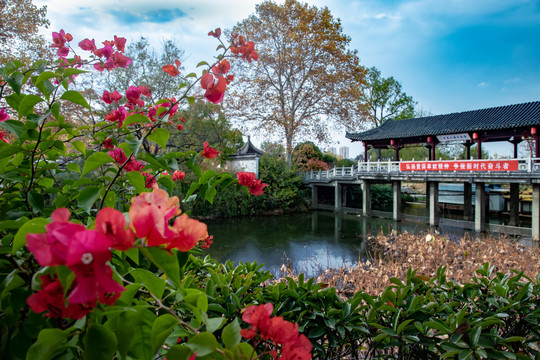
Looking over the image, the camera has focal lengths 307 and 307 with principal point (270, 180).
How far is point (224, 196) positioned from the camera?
12344 millimetres

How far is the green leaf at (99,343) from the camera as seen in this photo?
1.24 feet

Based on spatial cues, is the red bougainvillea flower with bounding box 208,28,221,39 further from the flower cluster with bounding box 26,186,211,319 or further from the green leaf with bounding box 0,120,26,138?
the flower cluster with bounding box 26,186,211,319

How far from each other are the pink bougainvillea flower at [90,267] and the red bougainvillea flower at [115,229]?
13 millimetres

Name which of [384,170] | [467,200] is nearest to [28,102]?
[384,170]

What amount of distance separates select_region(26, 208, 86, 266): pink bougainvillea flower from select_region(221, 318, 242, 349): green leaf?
0.81 ft

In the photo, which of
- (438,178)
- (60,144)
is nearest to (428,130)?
(438,178)

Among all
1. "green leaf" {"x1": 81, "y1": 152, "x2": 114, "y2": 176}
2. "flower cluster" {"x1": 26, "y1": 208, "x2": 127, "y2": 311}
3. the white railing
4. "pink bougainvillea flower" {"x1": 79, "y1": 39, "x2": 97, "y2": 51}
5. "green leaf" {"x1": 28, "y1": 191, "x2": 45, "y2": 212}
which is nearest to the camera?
"flower cluster" {"x1": 26, "y1": 208, "x2": 127, "y2": 311}

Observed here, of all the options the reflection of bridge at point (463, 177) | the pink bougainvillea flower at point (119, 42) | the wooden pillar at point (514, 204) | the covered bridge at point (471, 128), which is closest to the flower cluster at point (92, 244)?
the pink bougainvillea flower at point (119, 42)

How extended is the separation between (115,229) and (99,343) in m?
0.16

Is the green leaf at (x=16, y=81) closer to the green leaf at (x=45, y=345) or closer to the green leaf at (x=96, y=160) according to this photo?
the green leaf at (x=96, y=160)

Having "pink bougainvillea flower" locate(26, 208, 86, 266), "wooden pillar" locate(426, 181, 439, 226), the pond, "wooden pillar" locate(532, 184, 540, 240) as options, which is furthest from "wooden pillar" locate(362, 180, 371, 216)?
"pink bougainvillea flower" locate(26, 208, 86, 266)

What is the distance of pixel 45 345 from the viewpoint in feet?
1.18

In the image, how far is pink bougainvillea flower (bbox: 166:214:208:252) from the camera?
378 mm

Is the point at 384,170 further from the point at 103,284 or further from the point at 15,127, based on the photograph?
the point at 103,284
